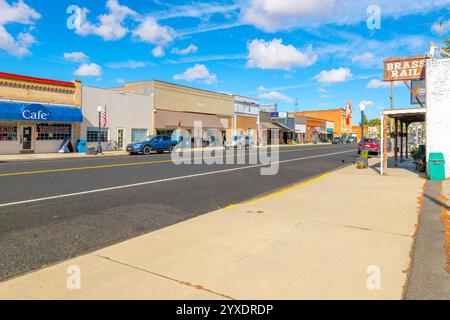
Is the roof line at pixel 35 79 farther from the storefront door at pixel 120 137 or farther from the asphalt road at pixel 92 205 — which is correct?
the asphalt road at pixel 92 205

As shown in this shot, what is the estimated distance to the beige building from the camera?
117 feet

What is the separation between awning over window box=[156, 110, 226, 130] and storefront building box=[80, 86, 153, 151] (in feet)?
3.89

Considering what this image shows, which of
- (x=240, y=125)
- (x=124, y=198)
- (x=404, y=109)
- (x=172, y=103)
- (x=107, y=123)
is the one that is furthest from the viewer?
(x=240, y=125)

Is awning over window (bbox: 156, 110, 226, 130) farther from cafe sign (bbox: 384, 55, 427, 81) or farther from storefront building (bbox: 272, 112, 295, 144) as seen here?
cafe sign (bbox: 384, 55, 427, 81)

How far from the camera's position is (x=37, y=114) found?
2428cm

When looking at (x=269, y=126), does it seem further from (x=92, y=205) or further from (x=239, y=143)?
(x=92, y=205)

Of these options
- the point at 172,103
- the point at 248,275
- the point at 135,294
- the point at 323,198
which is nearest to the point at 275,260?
the point at 248,275

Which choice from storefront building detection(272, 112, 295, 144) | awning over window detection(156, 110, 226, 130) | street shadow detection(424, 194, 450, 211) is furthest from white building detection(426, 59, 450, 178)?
storefront building detection(272, 112, 295, 144)

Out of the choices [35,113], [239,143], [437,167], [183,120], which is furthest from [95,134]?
[437,167]

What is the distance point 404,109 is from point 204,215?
11.5 meters

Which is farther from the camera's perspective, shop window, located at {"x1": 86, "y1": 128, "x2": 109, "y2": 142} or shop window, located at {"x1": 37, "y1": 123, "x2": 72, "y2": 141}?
shop window, located at {"x1": 86, "y1": 128, "x2": 109, "y2": 142}

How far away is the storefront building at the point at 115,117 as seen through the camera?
28.9 m
